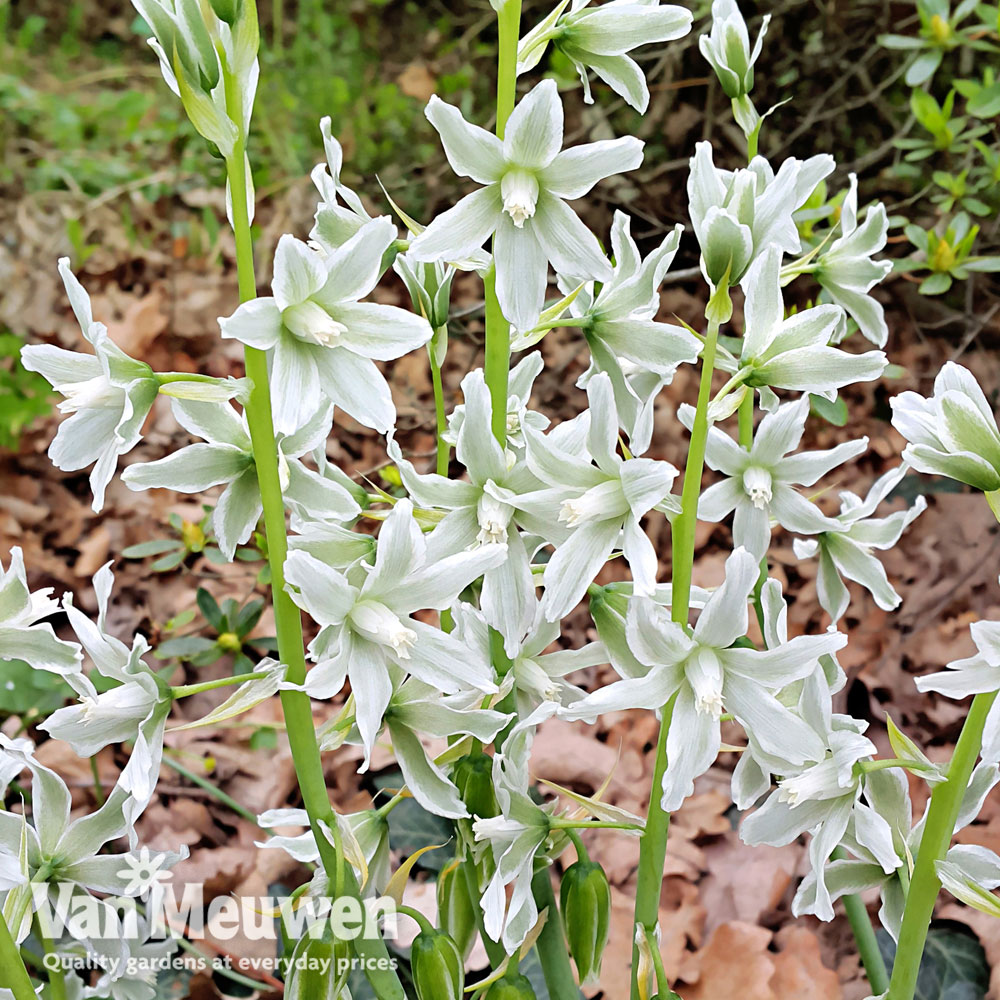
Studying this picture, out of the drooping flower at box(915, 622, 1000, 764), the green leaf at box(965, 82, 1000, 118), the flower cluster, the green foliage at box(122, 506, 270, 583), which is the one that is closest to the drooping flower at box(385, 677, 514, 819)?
the flower cluster

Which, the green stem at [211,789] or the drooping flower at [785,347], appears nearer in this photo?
the drooping flower at [785,347]

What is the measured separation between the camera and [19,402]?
2496mm

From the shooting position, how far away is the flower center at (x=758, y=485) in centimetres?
93

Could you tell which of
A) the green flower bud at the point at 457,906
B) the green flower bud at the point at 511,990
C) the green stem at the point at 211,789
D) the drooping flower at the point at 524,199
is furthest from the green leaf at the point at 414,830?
the drooping flower at the point at 524,199

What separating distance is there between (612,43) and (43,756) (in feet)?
5.27

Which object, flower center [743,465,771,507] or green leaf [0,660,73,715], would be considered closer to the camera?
flower center [743,465,771,507]

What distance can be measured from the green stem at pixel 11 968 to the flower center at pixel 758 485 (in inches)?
27.0

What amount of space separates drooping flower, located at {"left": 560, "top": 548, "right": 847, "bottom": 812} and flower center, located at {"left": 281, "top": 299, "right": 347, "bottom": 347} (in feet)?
0.93

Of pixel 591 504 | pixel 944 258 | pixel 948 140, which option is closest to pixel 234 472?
pixel 591 504

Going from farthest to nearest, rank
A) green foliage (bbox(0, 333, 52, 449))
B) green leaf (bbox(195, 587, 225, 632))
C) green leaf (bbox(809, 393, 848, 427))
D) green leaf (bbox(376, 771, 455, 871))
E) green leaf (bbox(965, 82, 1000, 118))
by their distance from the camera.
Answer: green foliage (bbox(0, 333, 52, 449)) → green leaf (bbox(965, 82, 1000, 118)) → green leaf (bbox(195, 587, 225, 632)) → green leaf (bbox(376, 771, 455, 871)) → green leaf (bbox(809, 393, 848, 427))

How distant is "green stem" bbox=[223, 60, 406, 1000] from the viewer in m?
0.79

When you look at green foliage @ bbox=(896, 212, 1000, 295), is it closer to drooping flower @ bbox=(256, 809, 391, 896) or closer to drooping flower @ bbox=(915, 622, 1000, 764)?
drooping flower @ bbox=(915, 622, 1000, 764)

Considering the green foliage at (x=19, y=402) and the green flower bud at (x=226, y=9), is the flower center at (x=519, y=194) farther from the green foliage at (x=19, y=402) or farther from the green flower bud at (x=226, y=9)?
the green foliage at (x=19, y=402)

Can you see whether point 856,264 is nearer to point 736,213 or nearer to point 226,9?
point 736,213
